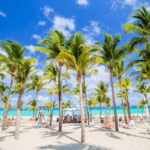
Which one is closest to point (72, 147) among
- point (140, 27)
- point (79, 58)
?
point (79, 58)

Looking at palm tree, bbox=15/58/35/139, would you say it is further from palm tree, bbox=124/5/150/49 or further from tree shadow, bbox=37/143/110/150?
palm tree, bbox=124/5/150/49

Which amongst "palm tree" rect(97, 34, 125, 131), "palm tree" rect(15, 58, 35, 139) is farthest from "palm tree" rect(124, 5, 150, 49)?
"palm tree" rect(15, 58, 35, 139)

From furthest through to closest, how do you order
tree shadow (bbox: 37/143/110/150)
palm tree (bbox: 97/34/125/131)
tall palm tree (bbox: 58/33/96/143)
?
1. palm tree (bbox: 97/34/125/131)
2. tall palm tree (bbox: 58/33/96/143)
3. tree shadow (bbox: 37/143/110/150)

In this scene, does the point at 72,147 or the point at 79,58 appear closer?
the point at 72,147

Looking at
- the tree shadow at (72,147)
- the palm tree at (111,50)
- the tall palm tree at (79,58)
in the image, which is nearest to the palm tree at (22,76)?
the tall palm tree at (79,58)

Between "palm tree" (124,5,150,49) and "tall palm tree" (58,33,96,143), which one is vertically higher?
"palm tree" (124,5,150,49)

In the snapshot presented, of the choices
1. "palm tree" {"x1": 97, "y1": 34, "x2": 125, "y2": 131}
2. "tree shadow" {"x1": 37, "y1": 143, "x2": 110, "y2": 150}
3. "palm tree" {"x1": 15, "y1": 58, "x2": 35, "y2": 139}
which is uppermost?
"palm tree" {"x1": 97, "y1": 34, "x2": 125, "y2": 131}

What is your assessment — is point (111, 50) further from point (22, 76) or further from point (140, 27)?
point (22, 76)

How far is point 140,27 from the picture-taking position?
14.2 meters

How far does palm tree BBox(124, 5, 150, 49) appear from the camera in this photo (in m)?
14.0

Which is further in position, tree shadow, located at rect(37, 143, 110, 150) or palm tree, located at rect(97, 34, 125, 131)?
palm tree, located at rect(97, 34, 125, 131)

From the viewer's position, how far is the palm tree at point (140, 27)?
13961 mm

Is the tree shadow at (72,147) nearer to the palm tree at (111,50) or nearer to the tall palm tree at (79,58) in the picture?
the tall palm tree at (79,58)

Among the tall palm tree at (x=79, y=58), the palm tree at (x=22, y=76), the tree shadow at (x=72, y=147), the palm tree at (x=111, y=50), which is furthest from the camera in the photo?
the palm tree at (x=111, y=50)
